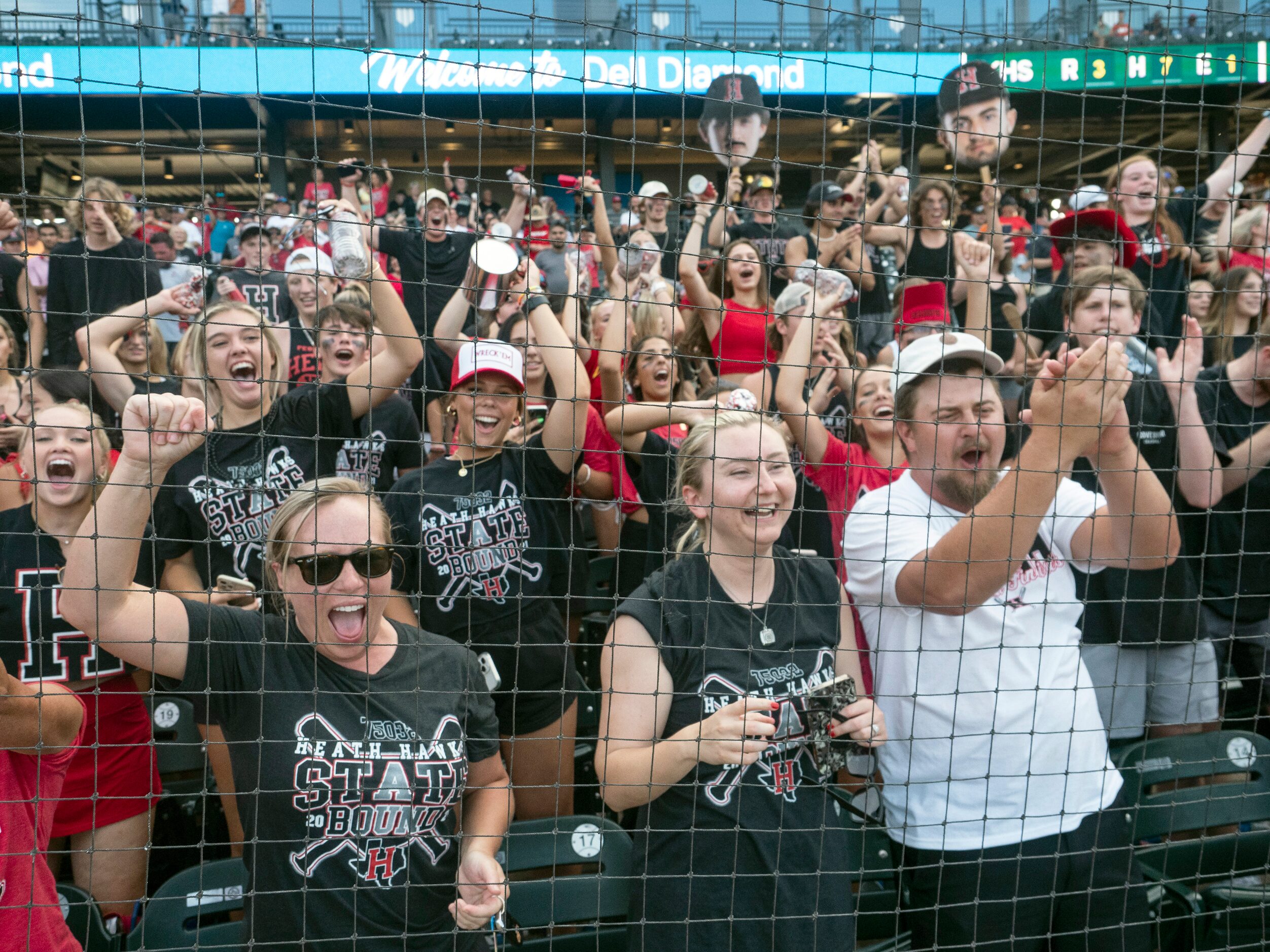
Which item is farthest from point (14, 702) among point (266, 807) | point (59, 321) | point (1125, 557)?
point (59, 321)

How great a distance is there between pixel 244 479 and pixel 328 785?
1.23 m

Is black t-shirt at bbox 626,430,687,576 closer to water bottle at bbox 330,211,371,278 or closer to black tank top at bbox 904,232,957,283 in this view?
water bottle at bbox 330,211,371,278

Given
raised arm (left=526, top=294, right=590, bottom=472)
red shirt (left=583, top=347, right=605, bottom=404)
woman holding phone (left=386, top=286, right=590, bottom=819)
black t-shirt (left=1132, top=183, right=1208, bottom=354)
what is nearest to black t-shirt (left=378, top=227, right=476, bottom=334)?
red shirt (left=583, top=347, right=605, bottom=404)

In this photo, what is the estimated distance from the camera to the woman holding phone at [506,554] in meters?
2.63

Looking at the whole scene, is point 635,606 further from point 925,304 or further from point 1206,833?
point 925,304

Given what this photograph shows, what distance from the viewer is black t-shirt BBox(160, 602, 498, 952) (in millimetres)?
1784

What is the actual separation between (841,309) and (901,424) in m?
2.43

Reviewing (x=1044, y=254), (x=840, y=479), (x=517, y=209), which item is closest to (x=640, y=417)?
(x=840, y=479)

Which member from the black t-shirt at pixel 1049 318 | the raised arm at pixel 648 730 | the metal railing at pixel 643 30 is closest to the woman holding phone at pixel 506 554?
the raised arm at pixel 648 730

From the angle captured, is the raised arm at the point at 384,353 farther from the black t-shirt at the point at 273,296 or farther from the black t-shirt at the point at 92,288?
the black t-shirt at the point at 92,288

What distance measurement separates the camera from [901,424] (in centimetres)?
226

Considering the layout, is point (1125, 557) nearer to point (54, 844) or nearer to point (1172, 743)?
point (1172, 743)

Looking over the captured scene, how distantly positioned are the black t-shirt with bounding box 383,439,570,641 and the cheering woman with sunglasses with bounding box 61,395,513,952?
690 millimetres

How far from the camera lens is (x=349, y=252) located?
225 cm
